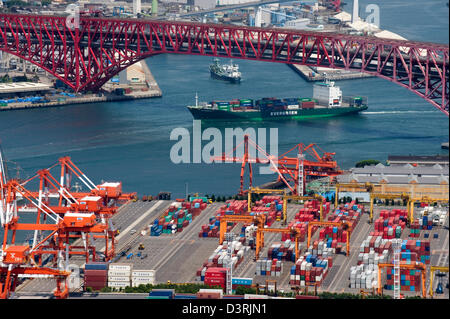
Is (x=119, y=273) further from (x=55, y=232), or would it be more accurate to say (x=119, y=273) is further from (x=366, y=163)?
(x=366, y=163)

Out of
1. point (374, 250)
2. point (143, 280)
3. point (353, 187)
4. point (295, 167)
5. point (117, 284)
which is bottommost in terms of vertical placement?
point (117, 284)

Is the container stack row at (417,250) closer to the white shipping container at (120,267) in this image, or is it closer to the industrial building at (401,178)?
the industrial building at (401,178)

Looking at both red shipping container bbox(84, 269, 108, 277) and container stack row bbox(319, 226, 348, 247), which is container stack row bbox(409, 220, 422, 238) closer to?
container stack row bbox(319, 226, 348, 247)

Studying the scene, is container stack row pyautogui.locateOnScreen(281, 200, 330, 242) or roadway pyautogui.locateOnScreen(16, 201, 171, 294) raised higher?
container stack row pyautogui.locateOnScreen(281, 200, 330, 242)

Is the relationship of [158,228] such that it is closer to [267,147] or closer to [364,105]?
[267,147]

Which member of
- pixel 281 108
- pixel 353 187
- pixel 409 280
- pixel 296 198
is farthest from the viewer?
pixel 281 108

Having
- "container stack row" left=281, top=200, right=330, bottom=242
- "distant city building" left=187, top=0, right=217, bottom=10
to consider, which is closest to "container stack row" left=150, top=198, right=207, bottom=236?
"container stack row" left=281, top=200, right=330, bottom=242

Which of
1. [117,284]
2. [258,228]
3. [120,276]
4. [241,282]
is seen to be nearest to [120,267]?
[120,276]

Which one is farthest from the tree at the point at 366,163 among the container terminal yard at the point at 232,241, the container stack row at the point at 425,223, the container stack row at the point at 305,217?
the container stack row at the point at 425,223
